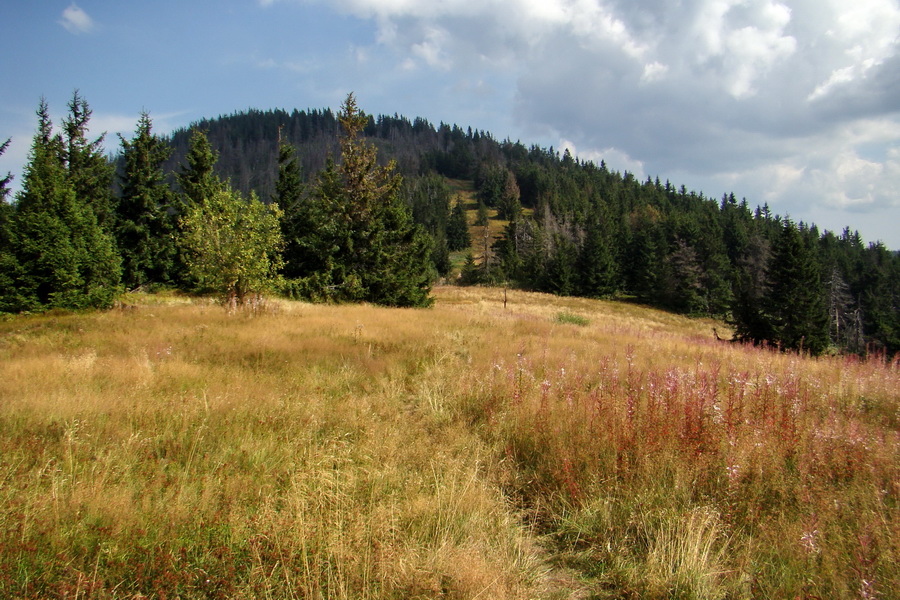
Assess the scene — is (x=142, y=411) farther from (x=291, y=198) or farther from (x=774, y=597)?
(x=291, y=198)

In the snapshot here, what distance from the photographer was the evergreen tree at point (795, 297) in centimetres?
2889

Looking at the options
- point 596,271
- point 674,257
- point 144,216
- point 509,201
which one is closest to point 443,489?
point 144,216

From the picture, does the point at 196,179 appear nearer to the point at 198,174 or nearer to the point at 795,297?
the point at 198,174

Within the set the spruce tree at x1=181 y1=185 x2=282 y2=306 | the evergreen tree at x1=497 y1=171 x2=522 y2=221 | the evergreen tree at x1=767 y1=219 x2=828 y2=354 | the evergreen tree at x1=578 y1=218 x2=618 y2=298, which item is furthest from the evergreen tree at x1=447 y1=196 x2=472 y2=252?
the spruce tree at x1=181 y1=185 x2=282 y2=306

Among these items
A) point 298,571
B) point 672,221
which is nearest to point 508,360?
point 298,571

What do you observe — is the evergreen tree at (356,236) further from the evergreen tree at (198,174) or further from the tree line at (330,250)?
the evergreen tree at (198,174)

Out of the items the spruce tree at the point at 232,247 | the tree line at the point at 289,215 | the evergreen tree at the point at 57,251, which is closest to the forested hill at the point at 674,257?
the tree line at the point at 289,215

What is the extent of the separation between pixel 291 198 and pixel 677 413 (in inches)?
1235

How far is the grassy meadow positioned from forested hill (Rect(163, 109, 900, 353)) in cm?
546

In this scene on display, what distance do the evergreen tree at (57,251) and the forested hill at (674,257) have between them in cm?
1375

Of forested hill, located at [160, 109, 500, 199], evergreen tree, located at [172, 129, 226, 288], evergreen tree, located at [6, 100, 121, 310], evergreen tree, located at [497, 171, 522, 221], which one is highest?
forested hill, located at [160, 109, 500, 199]

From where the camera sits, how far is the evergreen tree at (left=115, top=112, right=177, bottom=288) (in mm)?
28078

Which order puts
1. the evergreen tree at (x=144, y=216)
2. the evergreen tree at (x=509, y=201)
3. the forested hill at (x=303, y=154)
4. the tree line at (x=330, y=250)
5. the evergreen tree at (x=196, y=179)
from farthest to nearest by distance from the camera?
the forested hill at (x=303, y=154)
the evergreen tree at (x=509, y=201)
the evergreen tree at (x=196, y=179)
the evergreen tree at (x=144, y=216)
the tree line at (x=330, y=250)

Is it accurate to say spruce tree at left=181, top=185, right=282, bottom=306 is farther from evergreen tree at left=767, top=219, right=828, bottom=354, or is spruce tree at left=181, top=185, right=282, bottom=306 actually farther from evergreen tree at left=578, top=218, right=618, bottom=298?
evergreen tree at left=578, top=218, right=618, bottom=298
